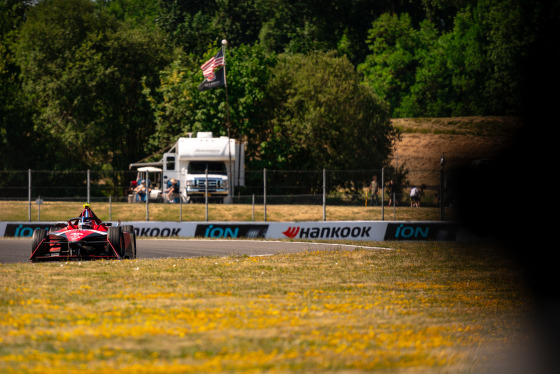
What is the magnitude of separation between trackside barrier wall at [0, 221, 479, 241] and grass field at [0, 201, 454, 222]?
5.69 feet

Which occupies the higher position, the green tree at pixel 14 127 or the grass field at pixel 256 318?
the green tree at pixel 14 127

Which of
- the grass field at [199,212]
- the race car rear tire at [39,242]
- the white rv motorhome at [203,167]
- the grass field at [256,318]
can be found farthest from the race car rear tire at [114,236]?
the white rv motorhome at [203,167]

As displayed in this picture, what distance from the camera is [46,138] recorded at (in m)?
50.4

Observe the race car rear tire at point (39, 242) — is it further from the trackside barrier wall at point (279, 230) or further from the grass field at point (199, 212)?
the grass field at point (199, 212)

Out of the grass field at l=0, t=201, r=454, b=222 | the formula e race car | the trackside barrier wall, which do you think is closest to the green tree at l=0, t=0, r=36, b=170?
the grass field at l=0, t=201, r=454, b=222

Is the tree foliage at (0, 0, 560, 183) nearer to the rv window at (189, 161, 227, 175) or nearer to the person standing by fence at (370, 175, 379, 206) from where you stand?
the rv window at (189, 161, 227, 175)

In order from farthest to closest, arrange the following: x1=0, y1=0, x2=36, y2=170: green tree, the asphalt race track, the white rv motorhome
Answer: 1. x1=0, y1=0, x2=36, y2=170: green tree
2. the white rv motorhome
3. the asphalt race track

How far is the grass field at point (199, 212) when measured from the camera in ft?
101

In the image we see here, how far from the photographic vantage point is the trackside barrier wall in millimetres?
27328

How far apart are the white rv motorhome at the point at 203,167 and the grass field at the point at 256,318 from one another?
705 inches

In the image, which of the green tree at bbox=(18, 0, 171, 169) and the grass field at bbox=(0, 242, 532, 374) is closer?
the grass field at bbox=(0, 242, 532, 374)

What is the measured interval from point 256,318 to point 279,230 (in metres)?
18.3

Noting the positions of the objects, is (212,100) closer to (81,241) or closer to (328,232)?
(328,232)

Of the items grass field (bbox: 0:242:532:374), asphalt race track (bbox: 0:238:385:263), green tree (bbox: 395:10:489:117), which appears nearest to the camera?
grass field (bbox: 0:242:532:374)
